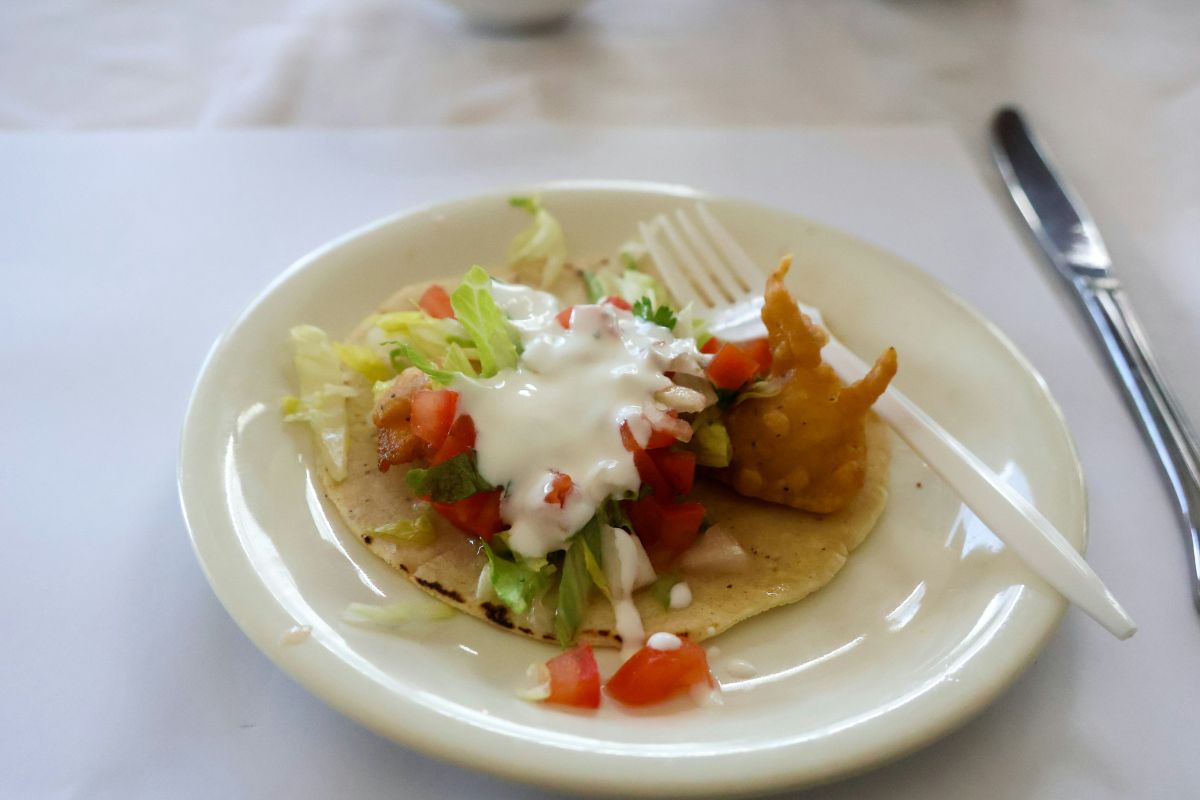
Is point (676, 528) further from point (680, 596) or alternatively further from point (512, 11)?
point (512, 11)

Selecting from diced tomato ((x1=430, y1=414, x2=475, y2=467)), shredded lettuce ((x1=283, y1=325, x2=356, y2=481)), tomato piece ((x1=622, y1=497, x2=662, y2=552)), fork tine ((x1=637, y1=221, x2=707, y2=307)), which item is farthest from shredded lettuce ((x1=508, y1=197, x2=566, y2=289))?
tomato piece ((x1=622, y1=497, x2=662, y2=552))

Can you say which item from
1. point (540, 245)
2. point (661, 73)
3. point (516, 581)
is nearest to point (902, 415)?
point (516, 581)

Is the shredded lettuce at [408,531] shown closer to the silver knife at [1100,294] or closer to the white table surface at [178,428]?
the white table surface at [178,428]

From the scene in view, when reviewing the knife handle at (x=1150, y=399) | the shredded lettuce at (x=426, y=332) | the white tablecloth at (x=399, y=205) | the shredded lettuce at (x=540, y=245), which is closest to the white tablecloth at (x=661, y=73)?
the white tablecloth at (x=399, y=205)

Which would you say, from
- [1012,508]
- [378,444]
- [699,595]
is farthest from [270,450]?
[1012,508]

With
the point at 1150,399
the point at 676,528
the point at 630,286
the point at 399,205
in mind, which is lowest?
the point at 1150,399

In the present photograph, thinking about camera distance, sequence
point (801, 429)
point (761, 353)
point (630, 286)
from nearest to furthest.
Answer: point (801, 429) → point (761, 353) → point (630, 286)

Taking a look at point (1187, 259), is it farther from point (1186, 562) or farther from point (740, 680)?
point (740, 680)
